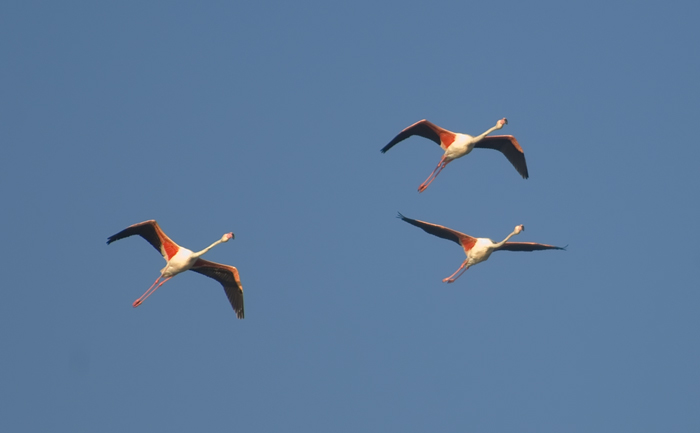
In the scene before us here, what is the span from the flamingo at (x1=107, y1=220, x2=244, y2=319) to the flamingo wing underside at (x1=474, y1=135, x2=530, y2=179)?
1152 cm

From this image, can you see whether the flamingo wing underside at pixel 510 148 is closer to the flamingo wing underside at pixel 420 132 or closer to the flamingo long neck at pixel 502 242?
the flamingo wing underside at pixel 420 132

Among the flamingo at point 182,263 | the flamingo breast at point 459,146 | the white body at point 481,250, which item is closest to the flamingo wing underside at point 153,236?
the flamingo at point 182,263

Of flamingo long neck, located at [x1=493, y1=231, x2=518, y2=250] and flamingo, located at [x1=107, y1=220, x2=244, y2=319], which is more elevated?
flamingo, located at [x1=107, y1=220, x2=244, y2=319]

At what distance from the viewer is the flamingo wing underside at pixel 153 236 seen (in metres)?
35.9

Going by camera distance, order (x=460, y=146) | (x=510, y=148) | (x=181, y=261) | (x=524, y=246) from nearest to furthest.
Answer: (x=181, y=261), (x=524, y=246), (x=460, y=146), (x=510, y=148)

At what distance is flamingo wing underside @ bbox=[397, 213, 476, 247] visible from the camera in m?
38.0

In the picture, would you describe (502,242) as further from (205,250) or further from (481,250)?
(205,250)

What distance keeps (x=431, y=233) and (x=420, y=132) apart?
4717 mm

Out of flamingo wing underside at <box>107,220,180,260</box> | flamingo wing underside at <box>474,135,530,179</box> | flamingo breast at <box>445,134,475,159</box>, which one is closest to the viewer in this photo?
flamingo wing underside at <box>107,220,180,260</box>

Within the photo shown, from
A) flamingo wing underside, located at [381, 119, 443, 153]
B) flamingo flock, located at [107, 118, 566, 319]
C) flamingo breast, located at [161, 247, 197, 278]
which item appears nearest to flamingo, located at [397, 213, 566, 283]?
flamingo flock, located at [107, 118, 566, 319]

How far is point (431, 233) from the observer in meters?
39.1

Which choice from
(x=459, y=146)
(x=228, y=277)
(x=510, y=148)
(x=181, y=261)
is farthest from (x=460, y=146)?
(x=181, y=261)

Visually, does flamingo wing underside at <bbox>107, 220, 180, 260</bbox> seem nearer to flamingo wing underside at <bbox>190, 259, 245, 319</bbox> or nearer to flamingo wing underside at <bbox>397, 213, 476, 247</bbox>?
flamingo wing underside at <bbox>190, 259, 245, 319</bbox>

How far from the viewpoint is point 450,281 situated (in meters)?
40.6
